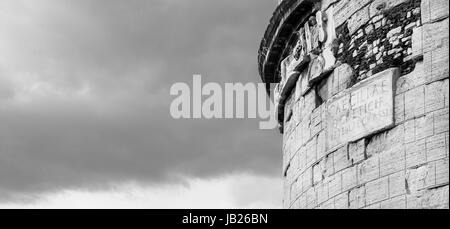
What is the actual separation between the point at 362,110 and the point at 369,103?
0.47 feet

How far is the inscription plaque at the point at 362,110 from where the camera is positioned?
31.2ft

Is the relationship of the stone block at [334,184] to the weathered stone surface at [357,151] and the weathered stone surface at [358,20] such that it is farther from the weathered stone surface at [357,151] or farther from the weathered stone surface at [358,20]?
the weathered stone surface at [358,20]

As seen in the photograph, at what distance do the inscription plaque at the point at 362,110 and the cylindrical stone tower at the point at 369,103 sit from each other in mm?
11

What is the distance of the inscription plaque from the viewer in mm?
9516

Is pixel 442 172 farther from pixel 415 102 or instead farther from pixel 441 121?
pixel 415 102

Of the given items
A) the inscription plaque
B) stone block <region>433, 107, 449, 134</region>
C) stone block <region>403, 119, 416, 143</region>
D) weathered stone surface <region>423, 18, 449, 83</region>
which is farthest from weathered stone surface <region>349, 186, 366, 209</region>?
weathered stone surface <region>423, 18, 449, 83</region>

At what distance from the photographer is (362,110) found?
32.4 feet

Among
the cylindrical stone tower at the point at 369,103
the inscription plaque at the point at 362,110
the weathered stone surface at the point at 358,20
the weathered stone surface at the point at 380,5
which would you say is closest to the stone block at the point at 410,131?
the cylindrical stone tower at the point at 369,103

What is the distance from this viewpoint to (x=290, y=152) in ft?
40.5

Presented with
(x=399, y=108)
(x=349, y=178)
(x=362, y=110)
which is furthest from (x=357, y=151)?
(x=399, y=108)

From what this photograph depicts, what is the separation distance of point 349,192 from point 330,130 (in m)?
0.90
